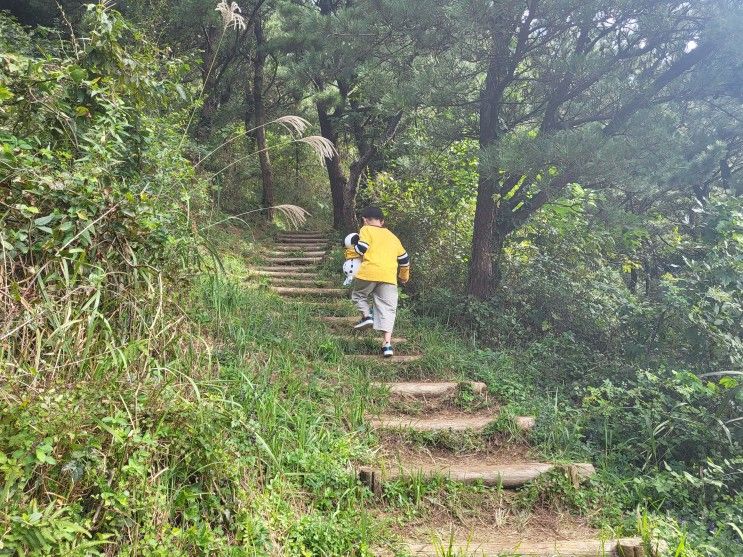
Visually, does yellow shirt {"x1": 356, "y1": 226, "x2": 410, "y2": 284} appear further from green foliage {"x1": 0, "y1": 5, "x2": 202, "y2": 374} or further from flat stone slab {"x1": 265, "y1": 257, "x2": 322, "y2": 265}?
flat stone slab {"x1": 265, "y1": 257, "x2": 322, "y2": 265}

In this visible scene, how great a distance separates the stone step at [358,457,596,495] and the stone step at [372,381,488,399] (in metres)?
0.92

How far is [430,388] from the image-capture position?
178 inches

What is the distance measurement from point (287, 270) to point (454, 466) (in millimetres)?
5640

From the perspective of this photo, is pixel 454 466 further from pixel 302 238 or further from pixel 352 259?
pixel 302 238

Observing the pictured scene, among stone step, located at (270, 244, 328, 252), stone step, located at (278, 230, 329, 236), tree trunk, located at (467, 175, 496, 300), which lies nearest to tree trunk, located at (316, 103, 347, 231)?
stone step, located at (278, 230, 329, 236)

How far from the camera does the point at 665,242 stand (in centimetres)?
698

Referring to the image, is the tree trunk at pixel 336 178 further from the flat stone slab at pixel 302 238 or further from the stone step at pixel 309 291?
the stone step at pixel 309 291

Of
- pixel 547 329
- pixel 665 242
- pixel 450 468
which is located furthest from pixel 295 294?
pixel 665 242

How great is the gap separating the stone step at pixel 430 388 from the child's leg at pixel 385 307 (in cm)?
64

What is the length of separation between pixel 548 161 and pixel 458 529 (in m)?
3.53

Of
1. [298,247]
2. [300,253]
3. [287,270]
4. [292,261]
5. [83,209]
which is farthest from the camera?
[298,247]

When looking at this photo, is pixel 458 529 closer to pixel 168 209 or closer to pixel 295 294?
pixel 168 209

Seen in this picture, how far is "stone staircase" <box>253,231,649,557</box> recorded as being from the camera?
9.00 feet

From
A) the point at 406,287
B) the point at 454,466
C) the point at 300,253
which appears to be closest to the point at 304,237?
the point at 300,253
